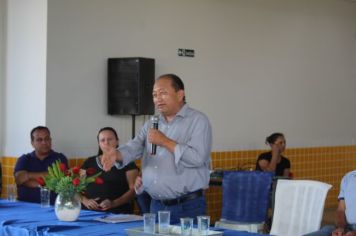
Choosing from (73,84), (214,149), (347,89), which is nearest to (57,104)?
(73,84)

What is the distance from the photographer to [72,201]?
4.20 meters

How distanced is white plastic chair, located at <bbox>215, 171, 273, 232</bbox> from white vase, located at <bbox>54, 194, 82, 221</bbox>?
5.92ft

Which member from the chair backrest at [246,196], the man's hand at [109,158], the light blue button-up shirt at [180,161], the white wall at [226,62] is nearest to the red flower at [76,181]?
the man's hand at [109,158]

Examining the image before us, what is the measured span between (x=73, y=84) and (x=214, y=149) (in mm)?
2078

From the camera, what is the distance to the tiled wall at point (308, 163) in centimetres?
806

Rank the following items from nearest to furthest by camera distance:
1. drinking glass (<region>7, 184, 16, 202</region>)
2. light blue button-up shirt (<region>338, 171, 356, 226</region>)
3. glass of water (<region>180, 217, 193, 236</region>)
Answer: glass of water (<region>180, 217, 193, 236</region>)
light blue button-up shirt (<region>338, 171, 356, 226</region>)
drinking glass (<region>7, 184, 16, 202</region>)

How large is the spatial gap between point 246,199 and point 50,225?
225 centimetres

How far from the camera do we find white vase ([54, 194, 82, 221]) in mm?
4156

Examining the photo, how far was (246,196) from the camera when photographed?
578 cm

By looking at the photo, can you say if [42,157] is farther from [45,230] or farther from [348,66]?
[348,66]

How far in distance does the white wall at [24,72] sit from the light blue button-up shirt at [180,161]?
2230 mm

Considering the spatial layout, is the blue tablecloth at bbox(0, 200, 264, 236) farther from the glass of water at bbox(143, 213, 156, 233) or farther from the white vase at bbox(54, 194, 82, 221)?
the glass of water at bbox(143, 213, 156, 233)

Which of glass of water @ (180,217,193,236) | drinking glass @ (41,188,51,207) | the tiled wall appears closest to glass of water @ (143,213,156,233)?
glass of water @ (180,217,193,236)

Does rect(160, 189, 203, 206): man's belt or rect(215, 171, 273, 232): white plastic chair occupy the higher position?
rect(160, 189, 203, 206): man's belt
